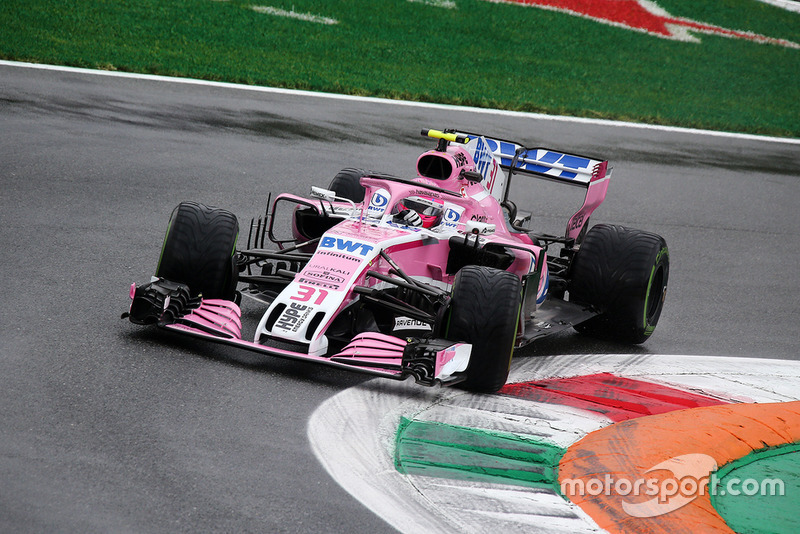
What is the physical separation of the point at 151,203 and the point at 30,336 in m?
4.04

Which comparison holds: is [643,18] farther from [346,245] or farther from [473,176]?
[346,245]

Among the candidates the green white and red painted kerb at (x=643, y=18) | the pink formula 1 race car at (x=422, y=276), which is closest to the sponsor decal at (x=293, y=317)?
the pink formula 1 race car at (x=422, y=276)

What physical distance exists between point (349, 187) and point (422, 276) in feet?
5.77

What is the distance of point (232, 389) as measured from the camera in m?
6.09

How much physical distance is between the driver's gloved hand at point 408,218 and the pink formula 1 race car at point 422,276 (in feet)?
0.04

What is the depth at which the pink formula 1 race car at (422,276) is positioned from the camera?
21.3 ft

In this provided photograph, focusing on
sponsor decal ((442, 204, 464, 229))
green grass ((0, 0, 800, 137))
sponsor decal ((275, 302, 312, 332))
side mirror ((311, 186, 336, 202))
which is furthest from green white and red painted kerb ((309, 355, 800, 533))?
green grass ((0, 0, 800, 137))

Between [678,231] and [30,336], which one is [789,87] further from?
[30,336]

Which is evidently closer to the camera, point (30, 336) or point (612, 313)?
point (30, 336)

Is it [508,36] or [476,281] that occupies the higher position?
[508,36]

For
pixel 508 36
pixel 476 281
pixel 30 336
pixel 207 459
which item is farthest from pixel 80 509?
pixel 508 36

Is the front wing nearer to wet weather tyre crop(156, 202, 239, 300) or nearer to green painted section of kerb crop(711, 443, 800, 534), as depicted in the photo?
wet weather tyre crop(156, 202, 239, 300)

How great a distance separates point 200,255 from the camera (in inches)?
276

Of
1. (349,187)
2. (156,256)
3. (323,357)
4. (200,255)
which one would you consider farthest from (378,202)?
(156,256)
